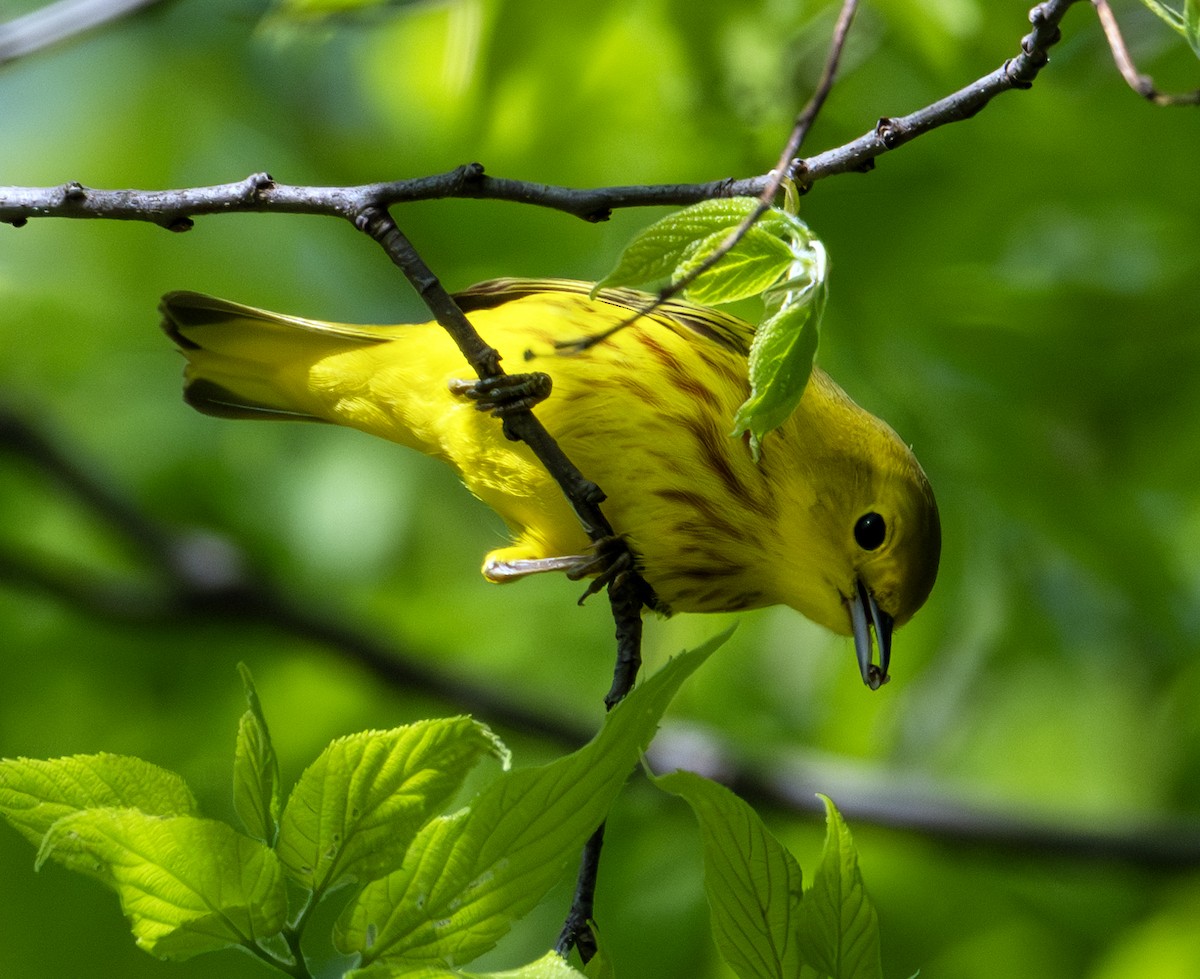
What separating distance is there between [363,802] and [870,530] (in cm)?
202

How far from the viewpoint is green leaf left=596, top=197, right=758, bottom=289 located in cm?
162

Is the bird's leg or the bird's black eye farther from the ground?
the bird's leg

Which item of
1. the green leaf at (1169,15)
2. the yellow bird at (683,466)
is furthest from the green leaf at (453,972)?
the yellow bird at (683,466)

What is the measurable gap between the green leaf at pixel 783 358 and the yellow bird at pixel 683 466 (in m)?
1.62

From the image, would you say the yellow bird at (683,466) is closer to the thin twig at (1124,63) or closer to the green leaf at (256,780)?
the thin twig at (1124,63)

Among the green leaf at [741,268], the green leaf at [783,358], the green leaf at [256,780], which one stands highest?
the green leaf at [741,268]

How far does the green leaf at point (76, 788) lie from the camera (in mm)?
1683

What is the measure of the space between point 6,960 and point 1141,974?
3.40 metres

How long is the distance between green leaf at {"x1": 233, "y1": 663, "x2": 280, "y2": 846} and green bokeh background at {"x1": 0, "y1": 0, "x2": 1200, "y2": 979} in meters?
2.32

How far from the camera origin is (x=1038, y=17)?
1.99 m

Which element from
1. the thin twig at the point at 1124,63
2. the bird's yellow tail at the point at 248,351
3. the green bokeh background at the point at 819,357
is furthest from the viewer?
the green bokeh background at the point at 819,357

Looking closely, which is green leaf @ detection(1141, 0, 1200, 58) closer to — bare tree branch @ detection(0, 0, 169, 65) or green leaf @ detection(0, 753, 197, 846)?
green leaf @ detection(0, 753, 197, 846)

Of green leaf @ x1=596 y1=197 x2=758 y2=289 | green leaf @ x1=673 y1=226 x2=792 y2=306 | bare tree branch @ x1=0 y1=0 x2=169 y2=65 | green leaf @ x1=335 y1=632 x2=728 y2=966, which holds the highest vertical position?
bare tree branch @ x1=0 y1=0 x2=169 y2=65

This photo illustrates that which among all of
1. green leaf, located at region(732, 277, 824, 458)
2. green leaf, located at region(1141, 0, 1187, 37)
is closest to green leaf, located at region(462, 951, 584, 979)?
green leaf, located at region(732, 277, 824, 458)
